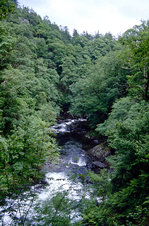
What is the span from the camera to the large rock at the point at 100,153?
557 inches

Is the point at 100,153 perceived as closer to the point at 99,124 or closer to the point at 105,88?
the point at 99,124

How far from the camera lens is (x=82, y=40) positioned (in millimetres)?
51625

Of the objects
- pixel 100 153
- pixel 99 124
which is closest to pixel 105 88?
pixel 99 124

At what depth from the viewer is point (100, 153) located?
14.8m

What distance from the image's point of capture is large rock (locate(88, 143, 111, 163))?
14.1m

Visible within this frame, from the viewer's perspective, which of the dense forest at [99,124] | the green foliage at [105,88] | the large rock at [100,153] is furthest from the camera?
the green foliage at [105,88]

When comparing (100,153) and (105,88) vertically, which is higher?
(105,88)

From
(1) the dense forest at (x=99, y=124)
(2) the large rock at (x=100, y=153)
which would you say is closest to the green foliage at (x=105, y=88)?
(1) the dense forest at (x=99, y=124)

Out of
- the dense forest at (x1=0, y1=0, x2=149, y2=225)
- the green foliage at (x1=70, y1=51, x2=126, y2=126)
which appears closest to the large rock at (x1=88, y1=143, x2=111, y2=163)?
the dense forest at (x1=0, y1=0, x2=149, y2=225)

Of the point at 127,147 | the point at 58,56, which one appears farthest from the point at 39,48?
the point at 127,147

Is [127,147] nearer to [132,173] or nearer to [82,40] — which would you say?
[132,173]

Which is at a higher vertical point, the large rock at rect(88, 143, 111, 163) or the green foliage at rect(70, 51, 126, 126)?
the green foliage at rect(70, 51, 126, 126)

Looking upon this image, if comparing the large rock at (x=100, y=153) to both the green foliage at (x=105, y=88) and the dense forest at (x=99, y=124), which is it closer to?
the dense forest at (x=99, y=124)

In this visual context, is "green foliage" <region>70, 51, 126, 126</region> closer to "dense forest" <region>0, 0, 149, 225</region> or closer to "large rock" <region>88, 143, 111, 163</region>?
"dense forest" <region>0, 0, 149, 225</region>
